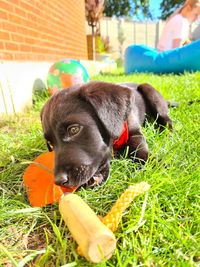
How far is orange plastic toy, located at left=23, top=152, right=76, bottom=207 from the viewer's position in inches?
73.2

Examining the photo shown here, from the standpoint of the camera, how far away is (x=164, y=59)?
792cm

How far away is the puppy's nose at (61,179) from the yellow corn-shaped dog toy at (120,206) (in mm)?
369

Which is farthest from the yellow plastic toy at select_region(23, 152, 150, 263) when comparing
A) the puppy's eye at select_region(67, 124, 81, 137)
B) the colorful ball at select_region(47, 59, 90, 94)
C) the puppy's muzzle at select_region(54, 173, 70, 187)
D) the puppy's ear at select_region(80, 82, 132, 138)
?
the colorful ball at select_region(47, 59, 90, 94)

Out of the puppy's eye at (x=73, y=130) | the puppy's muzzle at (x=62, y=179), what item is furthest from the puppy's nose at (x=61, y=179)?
the puppy's eye at (x=73, y=130)

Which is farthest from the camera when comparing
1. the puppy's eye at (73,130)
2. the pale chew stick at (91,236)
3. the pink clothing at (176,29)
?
the pink clothing at (176,29)

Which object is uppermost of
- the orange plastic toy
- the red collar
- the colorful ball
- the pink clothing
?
the pink clothing

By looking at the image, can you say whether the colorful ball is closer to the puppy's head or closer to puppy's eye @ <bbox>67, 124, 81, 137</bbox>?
the puppy's head

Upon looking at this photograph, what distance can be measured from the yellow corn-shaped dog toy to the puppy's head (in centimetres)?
38

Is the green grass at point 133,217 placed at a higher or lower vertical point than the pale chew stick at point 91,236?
lower

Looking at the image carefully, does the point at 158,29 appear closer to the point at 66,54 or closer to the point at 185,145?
the point at 66,54

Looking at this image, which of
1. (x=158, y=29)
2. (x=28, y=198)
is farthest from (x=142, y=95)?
(x=158, y=29)

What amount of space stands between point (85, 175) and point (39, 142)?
1.21m

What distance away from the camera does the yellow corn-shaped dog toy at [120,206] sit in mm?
1438

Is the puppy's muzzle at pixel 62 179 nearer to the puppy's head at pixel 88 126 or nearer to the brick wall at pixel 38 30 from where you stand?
the puppy's head at pixel 88 126
